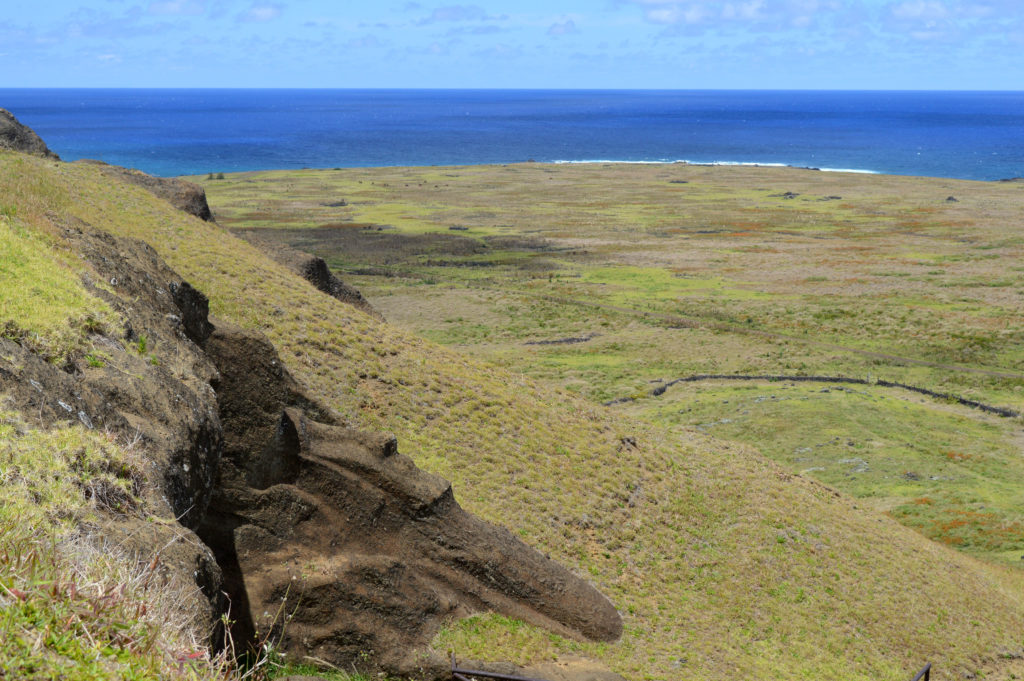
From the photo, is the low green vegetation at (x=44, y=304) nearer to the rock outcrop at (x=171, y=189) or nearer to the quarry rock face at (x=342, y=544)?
the quarry rock face at (x=342, y=544)

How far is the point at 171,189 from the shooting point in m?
45.6

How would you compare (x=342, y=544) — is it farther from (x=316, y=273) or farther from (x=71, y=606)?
(x=316, y=273)

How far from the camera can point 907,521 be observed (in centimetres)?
3638

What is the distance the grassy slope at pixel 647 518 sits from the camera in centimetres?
2441

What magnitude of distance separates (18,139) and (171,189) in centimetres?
809

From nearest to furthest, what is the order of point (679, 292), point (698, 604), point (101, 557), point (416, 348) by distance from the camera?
point (101, 557), point (698, 604), point (416, 348), point (679, 292)

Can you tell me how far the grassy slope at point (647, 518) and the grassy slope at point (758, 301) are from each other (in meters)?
7.56

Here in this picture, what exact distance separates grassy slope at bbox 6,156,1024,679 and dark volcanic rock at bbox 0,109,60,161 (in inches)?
293

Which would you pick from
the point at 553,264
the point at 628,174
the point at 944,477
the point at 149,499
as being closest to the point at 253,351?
the point at 149,499

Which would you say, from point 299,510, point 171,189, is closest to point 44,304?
point 299,510

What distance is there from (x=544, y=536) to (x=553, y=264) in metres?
72.0

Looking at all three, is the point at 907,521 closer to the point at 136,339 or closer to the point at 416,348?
the point at 416,348

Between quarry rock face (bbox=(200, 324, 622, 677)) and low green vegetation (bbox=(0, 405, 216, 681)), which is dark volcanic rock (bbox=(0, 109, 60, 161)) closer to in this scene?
quarry rock face (bbox=(200, 324, 622, 677))

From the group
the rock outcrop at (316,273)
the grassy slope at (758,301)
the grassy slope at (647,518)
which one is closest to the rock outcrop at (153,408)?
the grassy slope at (647,518)
